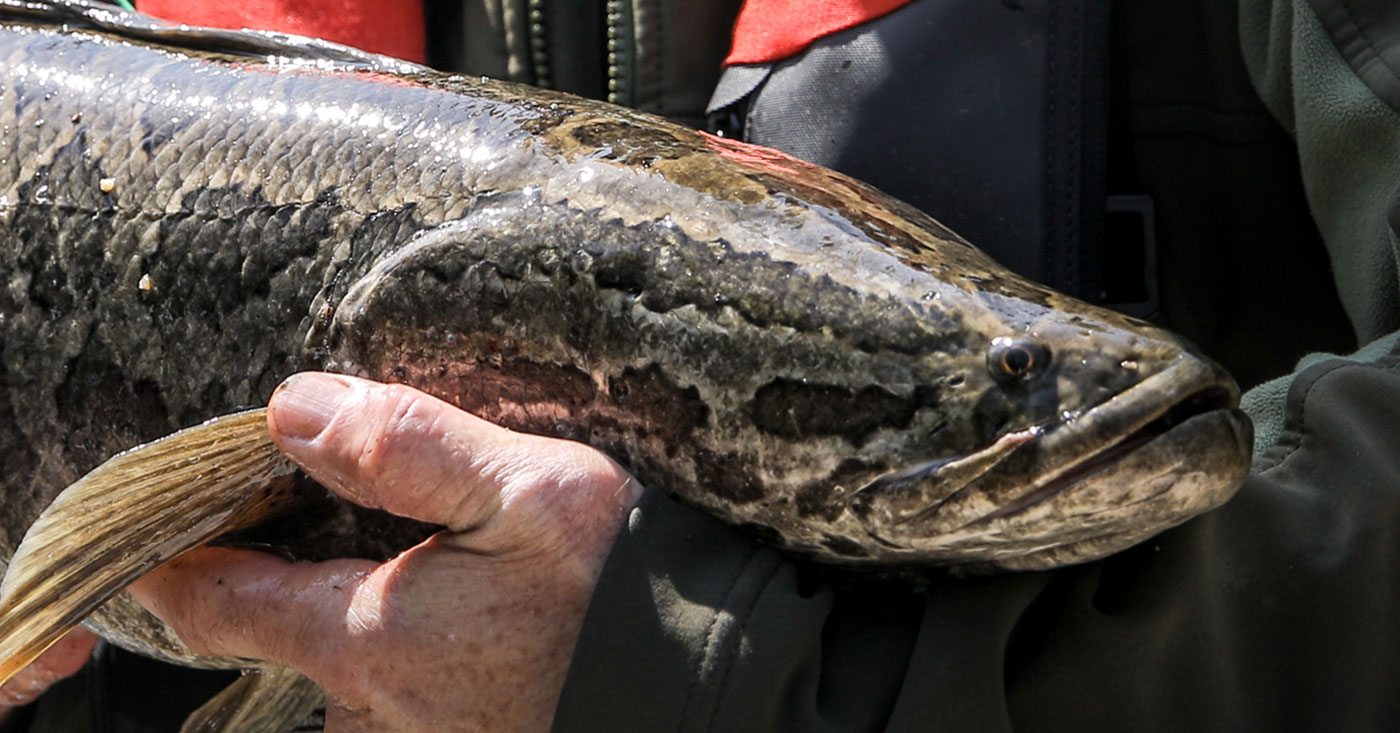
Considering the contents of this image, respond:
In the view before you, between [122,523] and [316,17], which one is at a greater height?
[316,17]

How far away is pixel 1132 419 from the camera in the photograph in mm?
1452

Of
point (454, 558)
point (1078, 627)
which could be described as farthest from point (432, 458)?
point (1078, 627)

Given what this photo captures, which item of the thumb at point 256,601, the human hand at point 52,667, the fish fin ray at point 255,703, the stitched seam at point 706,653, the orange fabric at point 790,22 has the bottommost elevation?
the human hand at point 52,667

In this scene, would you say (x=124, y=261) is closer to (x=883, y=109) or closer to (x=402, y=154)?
(x=402, y=154)

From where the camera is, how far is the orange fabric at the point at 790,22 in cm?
262

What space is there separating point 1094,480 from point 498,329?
2.69 feet

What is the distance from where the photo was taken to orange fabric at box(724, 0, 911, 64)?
262 cm

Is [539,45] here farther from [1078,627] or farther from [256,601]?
[1078,627]

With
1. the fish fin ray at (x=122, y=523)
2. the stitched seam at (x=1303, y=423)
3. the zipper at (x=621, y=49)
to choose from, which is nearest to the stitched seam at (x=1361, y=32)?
the stitched seam at (x=1303, y=423)

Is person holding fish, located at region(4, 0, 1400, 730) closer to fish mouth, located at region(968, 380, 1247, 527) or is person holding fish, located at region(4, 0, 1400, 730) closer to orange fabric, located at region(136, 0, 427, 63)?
fish mouth, located at region(968, 380, 1247, 527)

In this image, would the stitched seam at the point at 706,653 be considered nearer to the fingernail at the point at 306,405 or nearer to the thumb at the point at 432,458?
the thumb at the point at 432,458

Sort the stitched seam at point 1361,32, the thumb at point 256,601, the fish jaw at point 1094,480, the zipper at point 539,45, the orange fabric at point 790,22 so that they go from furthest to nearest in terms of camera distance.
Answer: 1. the zipper at point 539,45
2. the orange fabric at point 790,22
3. the stitched seam at point 1361,32
4. the thumb at point 256,601
5. the fish jaw at point 1094,480

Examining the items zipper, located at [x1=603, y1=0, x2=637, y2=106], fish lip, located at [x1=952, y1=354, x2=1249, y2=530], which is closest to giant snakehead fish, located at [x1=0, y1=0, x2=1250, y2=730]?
fish lip, located at [x1=952, y1=354, x2=1249, y2=530]

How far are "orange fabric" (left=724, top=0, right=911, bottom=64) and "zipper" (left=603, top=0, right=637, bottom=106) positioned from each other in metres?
0.28
